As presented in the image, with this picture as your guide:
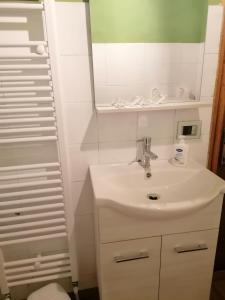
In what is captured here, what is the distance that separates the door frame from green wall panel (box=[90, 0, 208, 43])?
18 cm

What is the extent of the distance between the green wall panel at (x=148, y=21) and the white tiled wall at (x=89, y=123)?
62mm

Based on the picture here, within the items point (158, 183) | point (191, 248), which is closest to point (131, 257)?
point (191, 248)

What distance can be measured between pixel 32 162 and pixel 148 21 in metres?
0.94

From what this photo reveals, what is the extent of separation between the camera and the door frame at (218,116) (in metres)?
1.32

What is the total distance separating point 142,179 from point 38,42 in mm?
832

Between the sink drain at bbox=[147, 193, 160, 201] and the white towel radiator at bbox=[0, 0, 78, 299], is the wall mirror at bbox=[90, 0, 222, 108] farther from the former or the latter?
the sink drain at bbox=[147, 193, 160, 201]

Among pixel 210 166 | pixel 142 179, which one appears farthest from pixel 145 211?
pixel 210 166

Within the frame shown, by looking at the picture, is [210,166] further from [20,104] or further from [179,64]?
[20,104]

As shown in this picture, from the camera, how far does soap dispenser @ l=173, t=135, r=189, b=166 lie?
1.33 m

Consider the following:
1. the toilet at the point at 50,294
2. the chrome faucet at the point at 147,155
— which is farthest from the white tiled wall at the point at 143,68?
the toilet at the point at 50,294

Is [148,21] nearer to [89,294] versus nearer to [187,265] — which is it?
[187,265]

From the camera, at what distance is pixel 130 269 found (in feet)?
3.74

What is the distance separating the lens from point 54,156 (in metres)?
1.30

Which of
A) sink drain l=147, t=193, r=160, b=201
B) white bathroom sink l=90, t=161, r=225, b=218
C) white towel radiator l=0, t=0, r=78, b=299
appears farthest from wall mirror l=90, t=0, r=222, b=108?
sink drain l=147, t=193, r=160, b=201
